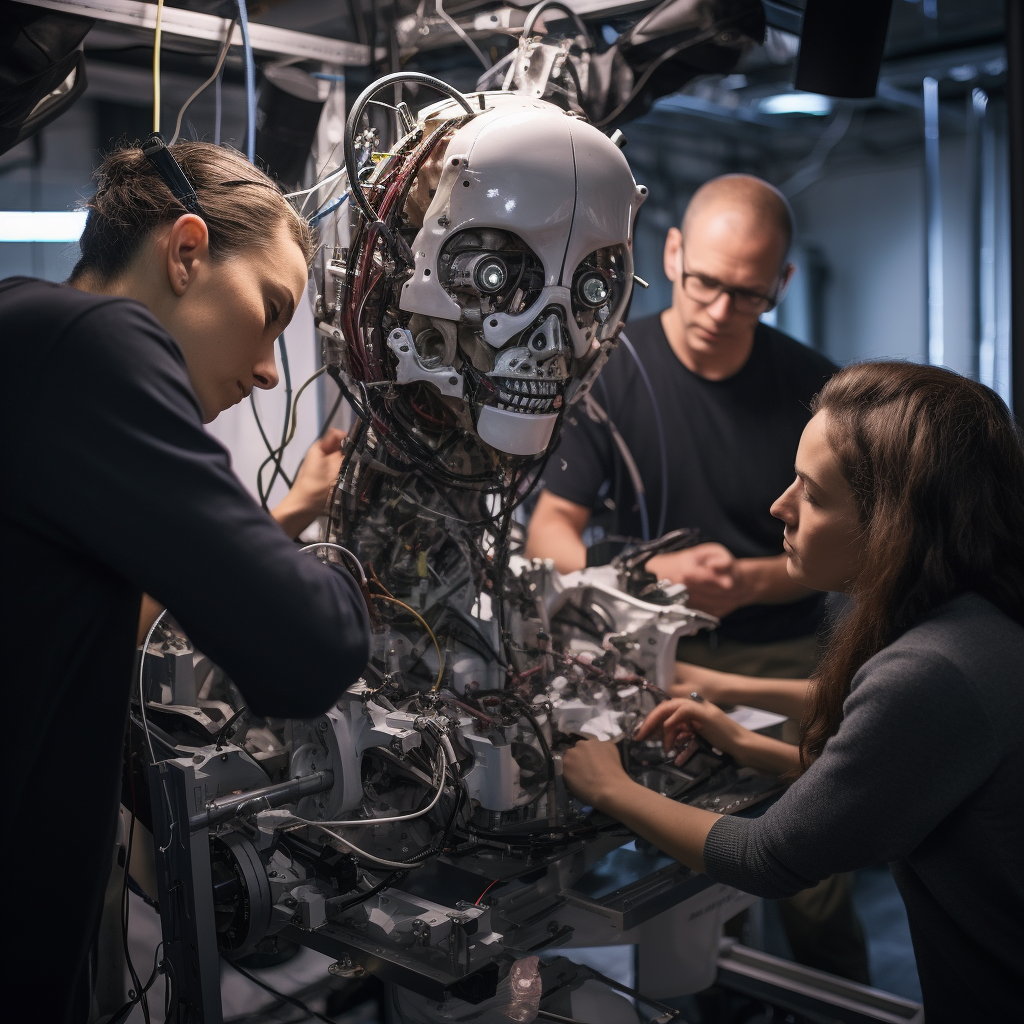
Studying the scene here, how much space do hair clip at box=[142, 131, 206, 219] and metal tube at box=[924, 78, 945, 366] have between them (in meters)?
5.01

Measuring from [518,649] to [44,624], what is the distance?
114cm

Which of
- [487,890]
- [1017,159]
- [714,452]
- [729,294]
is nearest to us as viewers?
[487,890]

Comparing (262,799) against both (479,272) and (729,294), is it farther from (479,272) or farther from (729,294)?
(729,294)

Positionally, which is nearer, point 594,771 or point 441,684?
point 594,771

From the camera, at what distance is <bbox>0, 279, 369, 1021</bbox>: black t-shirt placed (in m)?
0.98

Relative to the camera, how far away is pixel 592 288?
1816 millimetres

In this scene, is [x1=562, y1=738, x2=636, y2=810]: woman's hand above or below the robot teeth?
below

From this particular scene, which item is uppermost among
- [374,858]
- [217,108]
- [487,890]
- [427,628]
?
[217,108]

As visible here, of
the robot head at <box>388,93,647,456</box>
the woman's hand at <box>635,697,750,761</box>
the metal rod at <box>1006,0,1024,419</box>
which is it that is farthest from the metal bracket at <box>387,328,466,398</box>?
the metal rod at <box>1006,0,1024,419</box>

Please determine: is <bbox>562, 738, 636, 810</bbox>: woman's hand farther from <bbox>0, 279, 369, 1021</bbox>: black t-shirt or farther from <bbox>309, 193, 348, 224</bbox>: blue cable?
<bbox>309, 193, 348, 224</bbox>: blue cable

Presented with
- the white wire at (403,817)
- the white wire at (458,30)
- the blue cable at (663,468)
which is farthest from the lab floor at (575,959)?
the white wire at (458,30)

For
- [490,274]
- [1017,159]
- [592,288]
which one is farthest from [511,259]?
[1017,159]

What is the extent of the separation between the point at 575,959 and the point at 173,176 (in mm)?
2506

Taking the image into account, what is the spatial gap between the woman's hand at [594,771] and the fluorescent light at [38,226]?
4.65 ft
